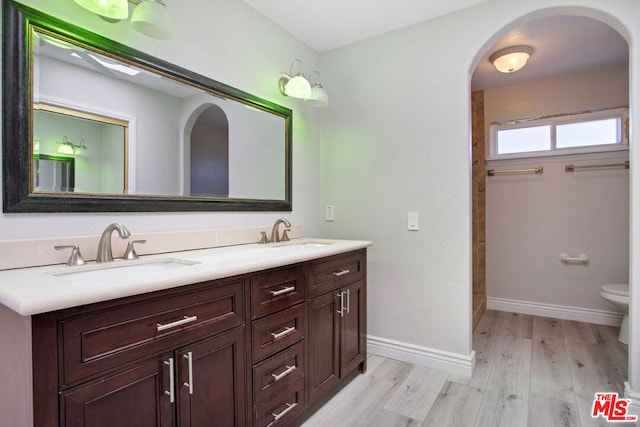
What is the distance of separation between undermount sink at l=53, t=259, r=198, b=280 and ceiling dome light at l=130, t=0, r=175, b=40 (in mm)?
951

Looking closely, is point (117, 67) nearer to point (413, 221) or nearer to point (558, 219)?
point (413, 221)

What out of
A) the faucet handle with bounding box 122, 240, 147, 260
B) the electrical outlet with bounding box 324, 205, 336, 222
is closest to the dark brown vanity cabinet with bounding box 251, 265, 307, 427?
the faucet handle with bounding box 122, 240, 147, 260

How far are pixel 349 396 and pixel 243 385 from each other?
0.88 metres

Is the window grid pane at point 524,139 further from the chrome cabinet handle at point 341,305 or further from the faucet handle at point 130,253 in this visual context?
the faucet handle at point 130,253

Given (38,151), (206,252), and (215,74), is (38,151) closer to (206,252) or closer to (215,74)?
(206,252)

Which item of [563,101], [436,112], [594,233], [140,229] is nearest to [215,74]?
[140,229]

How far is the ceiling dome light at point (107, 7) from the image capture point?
4.00ft

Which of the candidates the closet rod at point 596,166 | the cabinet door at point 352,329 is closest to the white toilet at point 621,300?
the closet rod at point 596,166

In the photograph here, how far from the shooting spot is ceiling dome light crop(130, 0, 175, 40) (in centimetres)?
132

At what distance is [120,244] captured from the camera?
1.42m

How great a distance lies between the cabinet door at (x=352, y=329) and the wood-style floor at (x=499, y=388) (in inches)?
5.9

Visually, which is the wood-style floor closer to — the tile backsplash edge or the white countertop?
the white countertop

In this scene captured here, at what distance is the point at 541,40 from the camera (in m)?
2.58

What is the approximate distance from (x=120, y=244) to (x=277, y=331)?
0.77 metres
